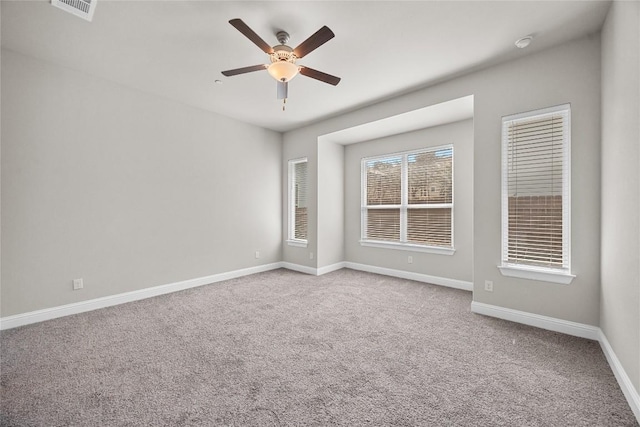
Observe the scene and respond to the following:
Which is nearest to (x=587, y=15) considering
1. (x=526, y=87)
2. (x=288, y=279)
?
(x=526, y=87)

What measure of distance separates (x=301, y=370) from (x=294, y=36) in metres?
2.92

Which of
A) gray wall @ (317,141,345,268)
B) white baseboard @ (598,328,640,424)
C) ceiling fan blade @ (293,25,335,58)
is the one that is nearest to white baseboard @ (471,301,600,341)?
→ white baseboard @ (598,328,640,424)

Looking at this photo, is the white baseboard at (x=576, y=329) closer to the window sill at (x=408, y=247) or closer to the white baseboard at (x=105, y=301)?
the window sill at (x=408, y=247)

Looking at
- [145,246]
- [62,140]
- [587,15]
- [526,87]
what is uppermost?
[587,15]

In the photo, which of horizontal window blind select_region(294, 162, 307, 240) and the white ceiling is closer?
the white ceiling

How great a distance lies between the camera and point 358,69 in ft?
10.2

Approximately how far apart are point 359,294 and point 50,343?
11.0 ft

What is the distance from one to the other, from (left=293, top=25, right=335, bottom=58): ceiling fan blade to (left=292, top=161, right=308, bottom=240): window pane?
10.3ft

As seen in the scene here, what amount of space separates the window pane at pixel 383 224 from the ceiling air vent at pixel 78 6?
4.53m

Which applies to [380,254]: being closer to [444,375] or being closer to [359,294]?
[359,294]

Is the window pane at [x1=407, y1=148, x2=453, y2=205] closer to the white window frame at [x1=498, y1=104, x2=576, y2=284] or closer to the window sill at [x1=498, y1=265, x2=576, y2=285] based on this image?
the white window frame at [x1=498, y1=104, x2=576, y2=284]

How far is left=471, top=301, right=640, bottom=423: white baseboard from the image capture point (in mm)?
1708

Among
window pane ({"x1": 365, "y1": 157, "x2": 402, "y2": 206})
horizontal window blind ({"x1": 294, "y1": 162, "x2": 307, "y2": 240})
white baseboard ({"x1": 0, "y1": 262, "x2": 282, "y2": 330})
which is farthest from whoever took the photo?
horizontal window blind ({"x1": 294, "y1": 162, "x2": 307, "y2": 240})

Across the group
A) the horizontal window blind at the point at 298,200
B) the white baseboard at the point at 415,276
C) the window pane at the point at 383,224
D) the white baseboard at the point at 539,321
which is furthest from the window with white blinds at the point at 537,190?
the horizontal window blind at the point at 298,200
